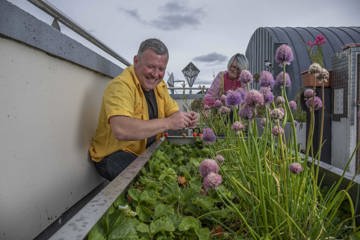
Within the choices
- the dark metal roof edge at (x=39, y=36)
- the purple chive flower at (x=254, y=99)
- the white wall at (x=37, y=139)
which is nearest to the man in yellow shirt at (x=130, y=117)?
the white wall at (x=37, y=139)

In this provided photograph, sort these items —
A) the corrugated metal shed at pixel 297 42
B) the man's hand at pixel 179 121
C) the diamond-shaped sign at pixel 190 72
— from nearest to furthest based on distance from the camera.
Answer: the man's hand at pixel 179 121, the diamond-shaped sign at pixel 190 72, the corrugated metal shed at pixel 297 42

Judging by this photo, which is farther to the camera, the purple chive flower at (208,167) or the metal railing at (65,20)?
the metal railing at (65,20)

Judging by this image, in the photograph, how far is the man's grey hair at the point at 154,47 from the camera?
1.99 m

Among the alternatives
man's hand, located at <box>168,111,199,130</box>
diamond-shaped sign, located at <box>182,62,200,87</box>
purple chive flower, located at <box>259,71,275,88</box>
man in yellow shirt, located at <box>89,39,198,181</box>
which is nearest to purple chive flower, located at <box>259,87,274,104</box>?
purple chive flower, located at <box>259,71,275,88</box>

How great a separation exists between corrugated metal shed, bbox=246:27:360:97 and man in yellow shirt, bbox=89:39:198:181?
28.7 feet

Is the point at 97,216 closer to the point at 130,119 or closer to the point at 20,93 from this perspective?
the point at 20,93

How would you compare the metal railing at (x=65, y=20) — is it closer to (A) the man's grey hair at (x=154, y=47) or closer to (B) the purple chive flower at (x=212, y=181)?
(A) the man's grey hair at (x=154, y=47)

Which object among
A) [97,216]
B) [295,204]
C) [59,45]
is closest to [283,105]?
[295,204]

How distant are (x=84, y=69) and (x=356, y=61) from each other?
2636 mm

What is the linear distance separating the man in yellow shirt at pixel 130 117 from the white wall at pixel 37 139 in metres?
0.14

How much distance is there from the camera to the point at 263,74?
103 centimetres

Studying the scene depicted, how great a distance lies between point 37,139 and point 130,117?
1.77 ft

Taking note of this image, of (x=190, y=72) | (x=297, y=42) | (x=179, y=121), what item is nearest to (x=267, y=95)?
(x=179, y=121)

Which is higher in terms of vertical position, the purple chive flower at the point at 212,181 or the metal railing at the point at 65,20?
the metal railing at the point at 65,20
